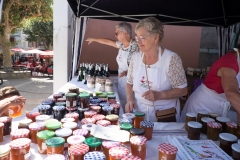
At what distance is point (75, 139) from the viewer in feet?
3.52

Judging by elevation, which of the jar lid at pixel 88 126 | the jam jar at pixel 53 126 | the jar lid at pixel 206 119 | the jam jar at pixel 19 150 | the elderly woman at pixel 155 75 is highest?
the elderly woman at pixel 155 75

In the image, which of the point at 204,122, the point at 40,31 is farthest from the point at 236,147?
the point at 40,31

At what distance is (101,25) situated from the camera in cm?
537

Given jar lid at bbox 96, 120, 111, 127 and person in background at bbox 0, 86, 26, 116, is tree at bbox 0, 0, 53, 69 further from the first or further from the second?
jar lid at bbox 96, 120, 111, 127

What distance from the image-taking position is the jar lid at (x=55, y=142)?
1.00 metres

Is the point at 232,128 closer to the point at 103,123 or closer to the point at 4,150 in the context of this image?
the point at 103,123

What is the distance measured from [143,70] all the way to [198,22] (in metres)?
2.70

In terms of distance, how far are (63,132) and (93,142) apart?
0.65 feet

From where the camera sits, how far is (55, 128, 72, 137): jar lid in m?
1.12

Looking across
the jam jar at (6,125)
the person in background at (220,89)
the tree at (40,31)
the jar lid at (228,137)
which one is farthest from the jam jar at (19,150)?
the tree at (40,31)

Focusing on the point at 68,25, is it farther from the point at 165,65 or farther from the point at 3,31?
the point at 3,31

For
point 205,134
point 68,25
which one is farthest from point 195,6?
point 68,25

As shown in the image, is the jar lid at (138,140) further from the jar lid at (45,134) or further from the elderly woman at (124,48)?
the elderly woman at (124,48)

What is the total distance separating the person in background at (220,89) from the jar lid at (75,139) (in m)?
1.10
